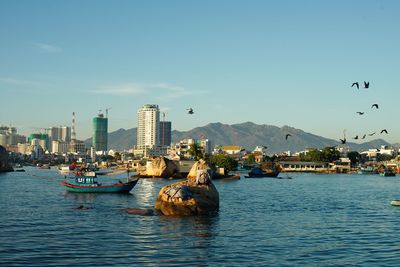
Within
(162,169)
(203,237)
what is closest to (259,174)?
(162,169)

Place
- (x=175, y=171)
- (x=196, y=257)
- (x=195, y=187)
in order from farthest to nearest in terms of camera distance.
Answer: (x=175, y=171)
(x=195, y=187)
(x=196, y=257)

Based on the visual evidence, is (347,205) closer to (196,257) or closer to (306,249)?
(306,249)

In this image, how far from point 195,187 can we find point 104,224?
37.9 feet

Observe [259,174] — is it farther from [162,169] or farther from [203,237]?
[203,237]

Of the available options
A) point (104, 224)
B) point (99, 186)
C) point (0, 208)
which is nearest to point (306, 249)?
point (104, 224)

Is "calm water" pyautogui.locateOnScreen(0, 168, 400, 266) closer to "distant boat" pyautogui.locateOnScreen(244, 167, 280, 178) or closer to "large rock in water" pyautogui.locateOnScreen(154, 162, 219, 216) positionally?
"large rock in water" pyautogui.locateOnScreen(154, 162, 219, 216)

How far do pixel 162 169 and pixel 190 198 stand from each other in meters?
96.5

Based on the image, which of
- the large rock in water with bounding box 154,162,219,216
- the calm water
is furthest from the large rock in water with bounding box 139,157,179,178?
the large rock in water with bounding box 154,162,219,216

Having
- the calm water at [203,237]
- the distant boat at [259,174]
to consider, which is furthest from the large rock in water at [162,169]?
the calm water at [203,237]

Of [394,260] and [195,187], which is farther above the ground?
[195,187]

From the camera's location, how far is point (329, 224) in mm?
45875

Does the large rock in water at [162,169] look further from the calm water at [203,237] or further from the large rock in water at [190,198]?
the large rock in water at [190,198]

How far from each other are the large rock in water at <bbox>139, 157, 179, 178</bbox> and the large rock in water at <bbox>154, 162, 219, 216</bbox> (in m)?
93.5

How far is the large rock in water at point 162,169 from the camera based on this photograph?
147625 millimetres
